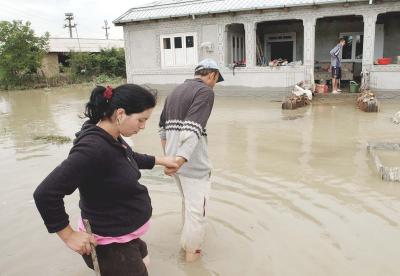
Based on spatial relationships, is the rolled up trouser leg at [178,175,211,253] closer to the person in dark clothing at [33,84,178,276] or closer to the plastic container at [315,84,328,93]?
the person in dark clothing at [33,84,178,276]

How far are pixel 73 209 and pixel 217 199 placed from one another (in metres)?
1.86

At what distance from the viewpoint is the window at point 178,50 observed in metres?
18.3

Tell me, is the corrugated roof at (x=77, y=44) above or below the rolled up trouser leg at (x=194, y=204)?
above

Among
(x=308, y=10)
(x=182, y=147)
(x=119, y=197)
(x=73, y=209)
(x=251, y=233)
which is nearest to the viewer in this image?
(x=119, y=197)

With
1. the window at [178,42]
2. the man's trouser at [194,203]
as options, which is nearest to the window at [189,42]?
the window at [178,42]

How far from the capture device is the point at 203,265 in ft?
11.7

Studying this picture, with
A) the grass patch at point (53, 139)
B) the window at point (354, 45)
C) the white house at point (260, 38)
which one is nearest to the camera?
the grass patch at point (53, 139)

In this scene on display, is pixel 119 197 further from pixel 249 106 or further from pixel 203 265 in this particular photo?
pixel 249 106

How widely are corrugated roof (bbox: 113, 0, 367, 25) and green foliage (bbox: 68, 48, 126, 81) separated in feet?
43.3

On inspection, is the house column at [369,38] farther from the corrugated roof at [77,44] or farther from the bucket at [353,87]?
the corrugated roof at [77,44]

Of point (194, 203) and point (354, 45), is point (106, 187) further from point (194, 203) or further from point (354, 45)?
point (354, 45)

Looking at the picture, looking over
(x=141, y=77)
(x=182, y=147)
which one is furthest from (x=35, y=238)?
(x=141, y=77)

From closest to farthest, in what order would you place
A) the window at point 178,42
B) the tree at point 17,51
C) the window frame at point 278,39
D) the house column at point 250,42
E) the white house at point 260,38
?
the white house at point 260,38 → the house column at point 250,42 → the window at point 178,42 → the window frame at point 278,39 → the tree at point 17,51

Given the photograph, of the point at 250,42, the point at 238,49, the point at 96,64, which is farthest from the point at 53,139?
the point at 96,64
